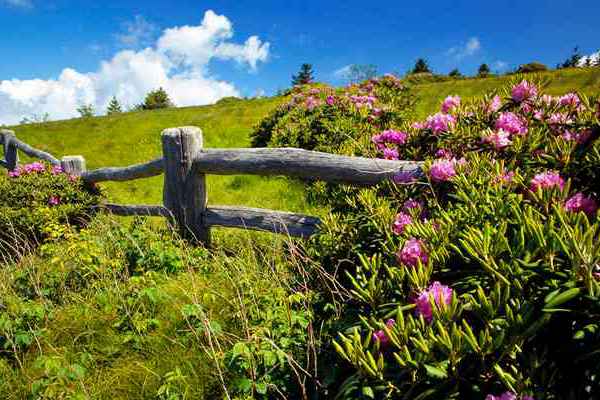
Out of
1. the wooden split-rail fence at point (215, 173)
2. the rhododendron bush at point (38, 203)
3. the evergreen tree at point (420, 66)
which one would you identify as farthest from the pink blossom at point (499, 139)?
the evergreen tree at point (420, 66)

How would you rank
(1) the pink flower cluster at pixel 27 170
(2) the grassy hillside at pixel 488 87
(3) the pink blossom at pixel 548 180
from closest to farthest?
1. (3) the pink blossom at pixel 548 180
2. (1) the pink flower cluster at pixel 27 170
3. (2) the grassy hillside at pixel 488 87

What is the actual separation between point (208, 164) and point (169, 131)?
63cm

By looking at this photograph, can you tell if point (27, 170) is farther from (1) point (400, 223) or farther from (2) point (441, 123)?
(1) point (400, 223)

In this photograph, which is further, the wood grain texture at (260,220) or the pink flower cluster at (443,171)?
the wood grain texture at (260,220)

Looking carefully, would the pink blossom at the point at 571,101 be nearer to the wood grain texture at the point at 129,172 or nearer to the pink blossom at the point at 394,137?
the pink blossom at the point at 394,137

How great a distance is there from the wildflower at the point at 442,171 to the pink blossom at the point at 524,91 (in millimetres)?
954

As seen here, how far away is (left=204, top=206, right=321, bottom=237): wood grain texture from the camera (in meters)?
4.17

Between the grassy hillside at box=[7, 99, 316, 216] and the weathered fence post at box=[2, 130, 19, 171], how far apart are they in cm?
224

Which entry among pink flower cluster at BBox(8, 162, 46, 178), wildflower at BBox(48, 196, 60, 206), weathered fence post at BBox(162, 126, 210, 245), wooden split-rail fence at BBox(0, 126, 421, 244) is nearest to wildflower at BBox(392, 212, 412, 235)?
wooden split-rail fence at BBox(0, 126, 421, 244)

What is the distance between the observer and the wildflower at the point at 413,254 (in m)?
1.55

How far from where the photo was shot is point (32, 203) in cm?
613

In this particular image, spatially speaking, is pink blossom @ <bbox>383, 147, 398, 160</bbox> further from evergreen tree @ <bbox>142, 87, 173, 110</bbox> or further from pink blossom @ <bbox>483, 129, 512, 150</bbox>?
evergreen tree @ <bbox>142, 87, 173, 110</bbox>

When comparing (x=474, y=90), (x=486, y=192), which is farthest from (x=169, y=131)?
(x=474, y=90)

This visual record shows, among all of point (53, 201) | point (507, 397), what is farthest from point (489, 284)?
point (53, 201)
